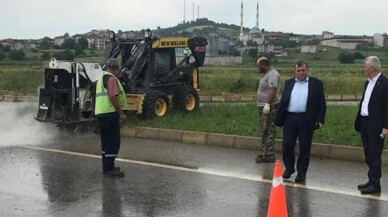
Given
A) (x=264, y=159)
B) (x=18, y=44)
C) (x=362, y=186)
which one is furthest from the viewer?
(x=18, y=44)

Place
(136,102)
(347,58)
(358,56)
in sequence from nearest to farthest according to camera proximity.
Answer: (136,102)
(358,56)
(347,58)

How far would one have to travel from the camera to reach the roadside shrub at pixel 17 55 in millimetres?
52181

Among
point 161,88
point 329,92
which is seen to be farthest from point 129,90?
point 329,92

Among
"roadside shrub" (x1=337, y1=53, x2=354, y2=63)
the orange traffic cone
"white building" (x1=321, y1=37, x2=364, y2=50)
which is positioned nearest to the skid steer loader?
the orange traffic cone

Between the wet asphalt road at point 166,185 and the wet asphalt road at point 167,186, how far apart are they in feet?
0.04

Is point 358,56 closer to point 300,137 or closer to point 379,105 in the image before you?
point 300,137

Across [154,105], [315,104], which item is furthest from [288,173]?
[154,105]

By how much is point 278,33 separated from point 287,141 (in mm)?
84358

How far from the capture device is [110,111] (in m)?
8.30

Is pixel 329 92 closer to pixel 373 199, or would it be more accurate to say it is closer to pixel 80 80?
pixel 80 80

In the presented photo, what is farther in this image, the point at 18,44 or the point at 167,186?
the point at 18,44

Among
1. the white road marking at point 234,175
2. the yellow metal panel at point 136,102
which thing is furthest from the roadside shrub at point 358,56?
the white road marking at point 234,175

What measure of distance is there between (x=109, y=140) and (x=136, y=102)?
5.06 meters

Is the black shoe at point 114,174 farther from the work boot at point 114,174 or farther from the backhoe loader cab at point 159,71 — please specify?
the backhoe loader cab at point 159,71
